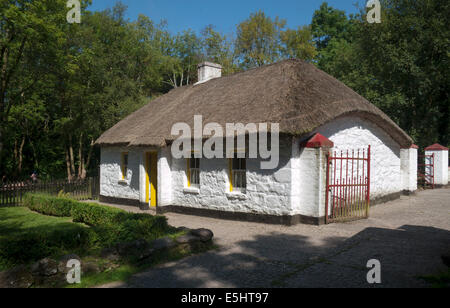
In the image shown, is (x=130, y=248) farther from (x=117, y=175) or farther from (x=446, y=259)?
(x=117, y=175)

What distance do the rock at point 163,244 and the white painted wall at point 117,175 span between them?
25.0 feet

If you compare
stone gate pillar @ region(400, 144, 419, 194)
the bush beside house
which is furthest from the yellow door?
stone gate pillar @ region(400, 144, 419, 194)

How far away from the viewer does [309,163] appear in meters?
10.0

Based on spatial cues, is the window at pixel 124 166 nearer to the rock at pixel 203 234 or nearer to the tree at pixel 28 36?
the tree at pixel 28 36

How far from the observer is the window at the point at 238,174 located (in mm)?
11359

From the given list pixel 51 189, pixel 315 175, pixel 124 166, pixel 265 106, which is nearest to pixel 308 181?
pixel 315 175

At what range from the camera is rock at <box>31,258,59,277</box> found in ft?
17.4

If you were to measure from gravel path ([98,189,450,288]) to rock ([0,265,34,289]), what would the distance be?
1.24 m

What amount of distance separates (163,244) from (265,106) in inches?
240

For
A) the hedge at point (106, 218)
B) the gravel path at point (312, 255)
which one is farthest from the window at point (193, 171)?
the hedge at point (106, 218)

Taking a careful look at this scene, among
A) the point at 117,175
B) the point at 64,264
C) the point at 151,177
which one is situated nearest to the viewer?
the point at 64,264

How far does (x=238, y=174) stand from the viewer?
11523mm
